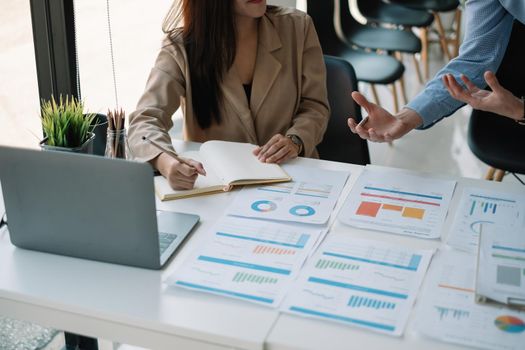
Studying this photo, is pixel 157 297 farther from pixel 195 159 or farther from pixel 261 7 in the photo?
pixel 261 7

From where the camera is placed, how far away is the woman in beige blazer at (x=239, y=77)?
2.13 meters

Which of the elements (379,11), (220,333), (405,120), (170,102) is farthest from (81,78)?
(379,11)

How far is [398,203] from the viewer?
1.73 m


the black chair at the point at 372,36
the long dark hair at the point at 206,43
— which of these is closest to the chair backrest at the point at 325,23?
the black chair at the point at 372,36

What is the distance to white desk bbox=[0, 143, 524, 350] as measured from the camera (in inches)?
49.6

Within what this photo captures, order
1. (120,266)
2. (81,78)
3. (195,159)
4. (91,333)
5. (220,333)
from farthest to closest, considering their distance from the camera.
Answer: (81,78)
(195,159)
(120,266)
(91,333)
(220,333)

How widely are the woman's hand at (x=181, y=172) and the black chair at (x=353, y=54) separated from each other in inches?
81.6

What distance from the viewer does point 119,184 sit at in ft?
4.63

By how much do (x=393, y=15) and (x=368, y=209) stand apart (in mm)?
3379

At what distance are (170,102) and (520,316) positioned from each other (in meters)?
1.18

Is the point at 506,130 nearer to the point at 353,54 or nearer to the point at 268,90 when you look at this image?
the point at 268,90

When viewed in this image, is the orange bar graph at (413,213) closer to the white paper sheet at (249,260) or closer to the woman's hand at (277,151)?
the white paper sheet at (249,260)

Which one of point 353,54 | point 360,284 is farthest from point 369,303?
point 353,54

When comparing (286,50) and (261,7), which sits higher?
(261,7)
